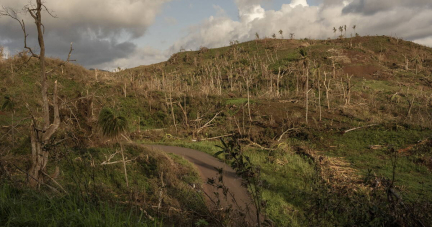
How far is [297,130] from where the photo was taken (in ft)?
84.8

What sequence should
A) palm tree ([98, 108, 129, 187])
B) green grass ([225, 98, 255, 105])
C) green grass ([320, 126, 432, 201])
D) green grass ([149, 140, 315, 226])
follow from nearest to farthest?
green grass ([149, 140, 315, 226])
palm tree ([98, 108, 129, 187])
green grass ([320, 126, 432, 201])
green grass ([225, 98, 255, 105])

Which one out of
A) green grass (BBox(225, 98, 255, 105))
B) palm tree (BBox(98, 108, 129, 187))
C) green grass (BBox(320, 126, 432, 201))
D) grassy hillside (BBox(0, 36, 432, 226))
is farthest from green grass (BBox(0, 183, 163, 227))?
green grass (BBox(225, 98, 255, 105))

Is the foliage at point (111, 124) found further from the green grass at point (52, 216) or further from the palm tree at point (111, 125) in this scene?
the green grass at point (52, 216)

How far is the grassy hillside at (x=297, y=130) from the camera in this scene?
19.6ft

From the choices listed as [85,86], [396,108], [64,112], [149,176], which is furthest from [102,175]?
[396,108]

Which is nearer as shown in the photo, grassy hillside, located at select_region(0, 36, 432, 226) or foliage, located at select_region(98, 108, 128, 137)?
grassy hillside, located at select_region(0, 36, 432, 226)

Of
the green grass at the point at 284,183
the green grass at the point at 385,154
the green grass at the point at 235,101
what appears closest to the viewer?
the green grass at the point at 284,183

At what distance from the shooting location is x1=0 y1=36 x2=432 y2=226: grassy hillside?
19.6 ft

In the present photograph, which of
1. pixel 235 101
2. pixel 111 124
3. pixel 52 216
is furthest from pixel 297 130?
pixel 52 216

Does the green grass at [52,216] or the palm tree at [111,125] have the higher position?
the palm tree at [111,125]

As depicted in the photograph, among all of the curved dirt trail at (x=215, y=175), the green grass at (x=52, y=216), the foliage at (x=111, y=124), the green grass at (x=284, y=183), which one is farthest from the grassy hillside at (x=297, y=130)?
the curved dirt trail at (x=215, y=175)

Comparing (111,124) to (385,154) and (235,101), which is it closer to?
(385,154)

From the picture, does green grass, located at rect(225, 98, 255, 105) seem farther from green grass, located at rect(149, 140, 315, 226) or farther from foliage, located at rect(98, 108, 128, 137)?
foliage, located at rect(98, 108, 128, 137)

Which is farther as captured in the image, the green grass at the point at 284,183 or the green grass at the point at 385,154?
the green grass at the point at 385,154
